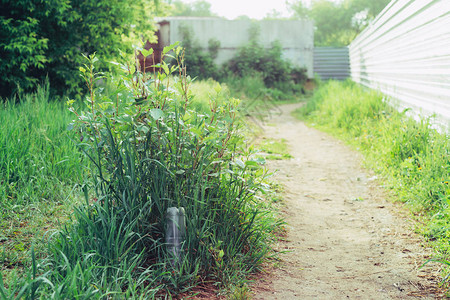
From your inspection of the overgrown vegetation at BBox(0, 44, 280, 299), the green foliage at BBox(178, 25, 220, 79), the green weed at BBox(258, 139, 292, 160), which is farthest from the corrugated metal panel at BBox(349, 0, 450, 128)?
the green foliage at BBox(178, 25, 220, 79)

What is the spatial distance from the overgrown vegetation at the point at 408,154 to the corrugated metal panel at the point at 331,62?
489 inches

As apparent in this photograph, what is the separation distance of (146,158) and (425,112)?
4.49 metres

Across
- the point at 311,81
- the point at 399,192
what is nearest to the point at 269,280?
the point at 399,192

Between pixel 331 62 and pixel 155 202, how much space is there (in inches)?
758

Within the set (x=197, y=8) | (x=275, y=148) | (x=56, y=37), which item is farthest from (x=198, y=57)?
(x=197, y=8)

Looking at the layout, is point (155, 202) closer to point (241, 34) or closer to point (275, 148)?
point (275, 148)

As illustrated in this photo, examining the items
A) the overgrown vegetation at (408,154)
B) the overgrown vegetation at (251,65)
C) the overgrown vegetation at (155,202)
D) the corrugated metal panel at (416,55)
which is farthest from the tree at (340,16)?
the overgrown vegetation at (155,202)

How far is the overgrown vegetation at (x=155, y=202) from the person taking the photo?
253 cm

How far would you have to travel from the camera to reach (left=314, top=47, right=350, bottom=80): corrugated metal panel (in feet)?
66.7

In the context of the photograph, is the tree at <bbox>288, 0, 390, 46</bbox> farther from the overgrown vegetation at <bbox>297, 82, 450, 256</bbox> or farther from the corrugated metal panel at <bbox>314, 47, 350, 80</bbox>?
the overgrown vegetation at <bbox>297, 82, 450, 256</bbox>

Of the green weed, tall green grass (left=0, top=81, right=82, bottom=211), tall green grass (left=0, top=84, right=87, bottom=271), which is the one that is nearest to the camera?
tall green grass (left=0, top=84, right=87, bottom=271)

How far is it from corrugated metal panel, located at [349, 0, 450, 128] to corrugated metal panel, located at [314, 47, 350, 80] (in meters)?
11.1

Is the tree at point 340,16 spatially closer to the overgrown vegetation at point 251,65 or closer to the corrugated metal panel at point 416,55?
the overgrown vegetation at point 251,65

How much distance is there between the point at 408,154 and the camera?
5117mm
